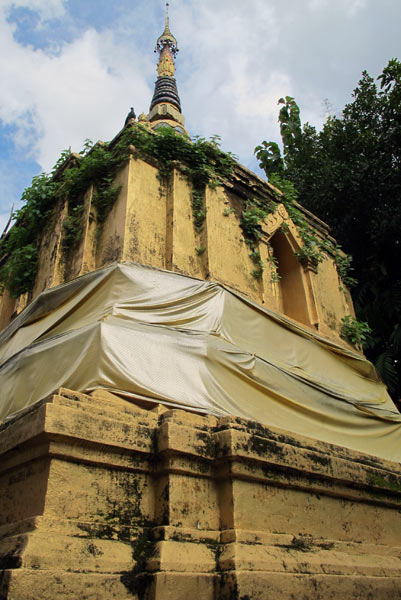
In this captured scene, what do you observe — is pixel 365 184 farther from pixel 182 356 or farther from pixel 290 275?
pixel 182 356

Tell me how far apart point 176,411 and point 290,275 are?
486cm

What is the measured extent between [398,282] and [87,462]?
9.97m

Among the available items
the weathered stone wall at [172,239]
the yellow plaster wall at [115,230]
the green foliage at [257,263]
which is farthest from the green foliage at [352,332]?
the yellow plaster wall at [115,230]

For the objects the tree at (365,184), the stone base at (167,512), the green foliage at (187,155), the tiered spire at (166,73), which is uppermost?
the tiered spire at (166,73)

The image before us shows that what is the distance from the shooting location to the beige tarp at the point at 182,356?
163 inches

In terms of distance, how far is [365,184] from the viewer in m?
12.3

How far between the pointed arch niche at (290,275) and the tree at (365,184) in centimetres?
253

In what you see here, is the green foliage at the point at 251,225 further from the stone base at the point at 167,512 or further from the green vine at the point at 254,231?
the stone base at the point at 167,512

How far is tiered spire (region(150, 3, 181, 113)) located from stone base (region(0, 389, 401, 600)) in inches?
526

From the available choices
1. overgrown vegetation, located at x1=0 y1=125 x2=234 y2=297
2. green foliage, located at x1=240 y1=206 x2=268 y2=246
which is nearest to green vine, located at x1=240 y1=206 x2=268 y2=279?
green foliage, located at x1=240 y1=206 x2=268 y2=246

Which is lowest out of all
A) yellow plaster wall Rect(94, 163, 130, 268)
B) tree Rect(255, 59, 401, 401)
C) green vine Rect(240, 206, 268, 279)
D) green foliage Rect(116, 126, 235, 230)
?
yellow plaster wall Rect(94, 163, 130, 268)

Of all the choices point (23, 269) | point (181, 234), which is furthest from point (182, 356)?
point (23, 269)

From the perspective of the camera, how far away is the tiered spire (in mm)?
15518

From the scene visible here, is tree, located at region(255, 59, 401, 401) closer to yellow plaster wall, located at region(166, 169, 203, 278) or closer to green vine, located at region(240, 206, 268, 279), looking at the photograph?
green vine, located at region(240, 206, 268, 279)
